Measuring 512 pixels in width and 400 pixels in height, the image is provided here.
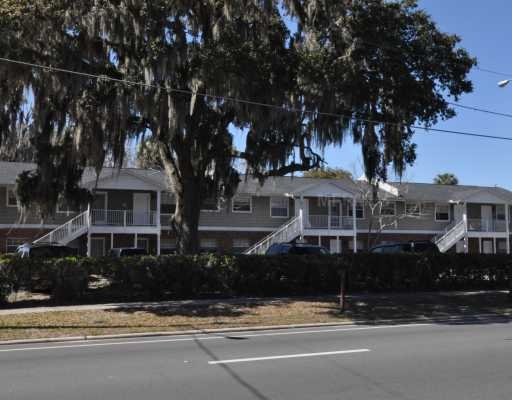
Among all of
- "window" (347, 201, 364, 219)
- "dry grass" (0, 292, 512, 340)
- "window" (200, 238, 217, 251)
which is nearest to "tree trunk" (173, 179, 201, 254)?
"dry grass" (0, 292, 512, 340)

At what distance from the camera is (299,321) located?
1525 cm

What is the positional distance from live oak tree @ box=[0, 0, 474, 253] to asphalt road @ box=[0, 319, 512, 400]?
700 cm

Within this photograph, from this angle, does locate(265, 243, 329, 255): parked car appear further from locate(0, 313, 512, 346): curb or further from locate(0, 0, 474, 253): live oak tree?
locate(0, 313, 512, 346): curb

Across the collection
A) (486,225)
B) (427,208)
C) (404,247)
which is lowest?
(404,247)

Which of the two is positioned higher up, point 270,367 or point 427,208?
point 427,208

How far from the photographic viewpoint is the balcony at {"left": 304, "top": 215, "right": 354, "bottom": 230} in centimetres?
4000

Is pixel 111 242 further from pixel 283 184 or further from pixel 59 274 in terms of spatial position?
pixel 59 274

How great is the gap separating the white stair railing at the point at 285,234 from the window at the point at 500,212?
61.1 feet

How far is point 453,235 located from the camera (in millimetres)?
42938

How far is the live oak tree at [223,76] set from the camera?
16.3 m

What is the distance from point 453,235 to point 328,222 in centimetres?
987

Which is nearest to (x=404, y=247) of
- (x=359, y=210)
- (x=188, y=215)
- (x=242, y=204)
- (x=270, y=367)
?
(x=188, y=215)

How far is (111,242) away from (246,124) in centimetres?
1927

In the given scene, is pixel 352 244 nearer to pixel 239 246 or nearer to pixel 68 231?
pixel 239 246
